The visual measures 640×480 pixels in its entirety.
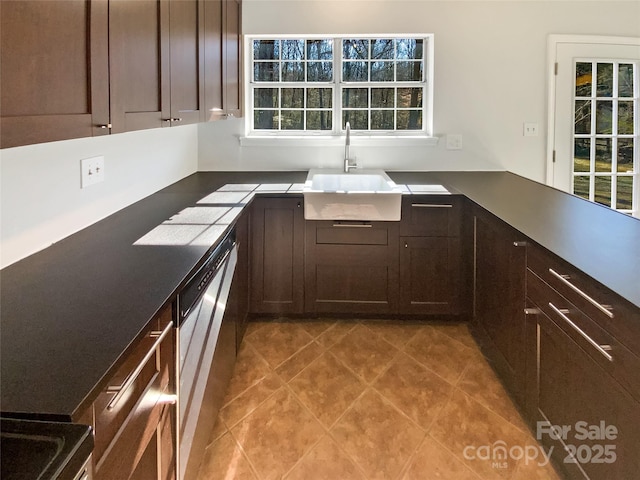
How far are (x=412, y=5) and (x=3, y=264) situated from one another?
306 cm

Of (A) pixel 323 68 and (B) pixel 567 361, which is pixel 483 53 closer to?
(A) pixel 323 68

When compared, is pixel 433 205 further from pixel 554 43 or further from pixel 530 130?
pixel 554 43

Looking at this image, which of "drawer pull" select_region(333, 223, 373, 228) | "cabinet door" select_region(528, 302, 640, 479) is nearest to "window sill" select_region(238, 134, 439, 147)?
"drawer pull" select_region(333, 223, 373, 228)

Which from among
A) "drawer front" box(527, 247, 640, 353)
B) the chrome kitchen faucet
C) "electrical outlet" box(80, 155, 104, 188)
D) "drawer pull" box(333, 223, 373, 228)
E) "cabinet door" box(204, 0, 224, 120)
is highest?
"cabinet door" box(204, 0, 224, 120)

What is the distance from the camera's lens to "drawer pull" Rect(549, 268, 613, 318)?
1.30 metres

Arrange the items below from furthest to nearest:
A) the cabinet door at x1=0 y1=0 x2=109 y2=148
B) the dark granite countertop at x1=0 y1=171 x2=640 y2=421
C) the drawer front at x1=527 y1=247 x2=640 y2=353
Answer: the drawer front at x1=527 y1=247 x2=640 y2=353 < the cabinet door at x1=0 y1=0 x2=109 y2=148 < the dark granite countertop at x1=0 y1=171 x2=640 y2=421

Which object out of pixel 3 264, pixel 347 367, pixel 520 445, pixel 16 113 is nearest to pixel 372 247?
pixel 347 367

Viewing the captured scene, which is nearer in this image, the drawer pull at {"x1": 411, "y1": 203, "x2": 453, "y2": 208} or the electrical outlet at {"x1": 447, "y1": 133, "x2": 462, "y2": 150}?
the drawer pull at {"x1": 411, "y1": 203, "x2": 453, "y2": 208}

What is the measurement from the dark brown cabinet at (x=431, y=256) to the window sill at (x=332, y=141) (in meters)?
0.84

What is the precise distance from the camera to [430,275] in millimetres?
2939

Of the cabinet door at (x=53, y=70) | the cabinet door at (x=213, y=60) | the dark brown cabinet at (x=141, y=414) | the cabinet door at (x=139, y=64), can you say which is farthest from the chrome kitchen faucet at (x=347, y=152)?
the dark brown cabinet at (x=141, y=414)

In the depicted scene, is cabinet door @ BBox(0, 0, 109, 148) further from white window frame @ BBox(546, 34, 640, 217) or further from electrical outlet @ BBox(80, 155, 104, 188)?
white window frame @ BBox(546, 34, 640, 217)

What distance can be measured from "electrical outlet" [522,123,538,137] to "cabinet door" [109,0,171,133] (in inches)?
103

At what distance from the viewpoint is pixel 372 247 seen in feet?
9.60
